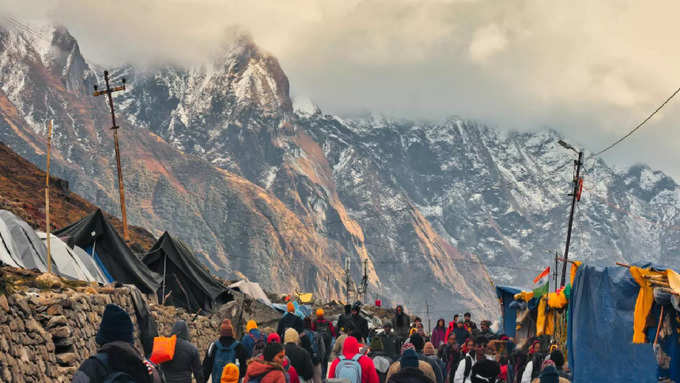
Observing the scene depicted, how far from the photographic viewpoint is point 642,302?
37.9 ft

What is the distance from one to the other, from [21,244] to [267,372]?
41.0 feet

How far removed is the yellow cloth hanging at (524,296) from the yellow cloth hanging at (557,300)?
7.42ft

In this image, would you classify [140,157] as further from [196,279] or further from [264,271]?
[196,279]

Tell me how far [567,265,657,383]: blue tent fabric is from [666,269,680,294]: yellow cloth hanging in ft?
5.65

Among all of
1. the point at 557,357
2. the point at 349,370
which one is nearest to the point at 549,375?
the point at 557,357

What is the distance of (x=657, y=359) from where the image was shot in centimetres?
1124

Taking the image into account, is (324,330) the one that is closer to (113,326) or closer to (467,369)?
(467,369)

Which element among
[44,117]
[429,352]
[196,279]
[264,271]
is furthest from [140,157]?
[429,352]

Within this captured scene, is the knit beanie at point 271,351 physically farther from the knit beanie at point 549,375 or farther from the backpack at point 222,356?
the knit beanie at point 549,375

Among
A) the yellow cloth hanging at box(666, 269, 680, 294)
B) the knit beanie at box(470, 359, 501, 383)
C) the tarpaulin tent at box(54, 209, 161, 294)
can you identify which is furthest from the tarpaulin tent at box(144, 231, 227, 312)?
the yellow cloth hanging at box(666, 269, 680, 294)

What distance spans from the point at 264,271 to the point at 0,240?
579ft

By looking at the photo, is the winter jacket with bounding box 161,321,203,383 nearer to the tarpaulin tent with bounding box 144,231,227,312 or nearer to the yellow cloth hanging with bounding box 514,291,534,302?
the yellow cloth hanging with bounding box 514,291,534,302

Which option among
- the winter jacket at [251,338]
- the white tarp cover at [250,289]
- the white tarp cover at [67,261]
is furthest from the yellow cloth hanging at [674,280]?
the white tarp cover at [250,289]

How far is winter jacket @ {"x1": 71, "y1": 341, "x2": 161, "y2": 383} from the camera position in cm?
604
